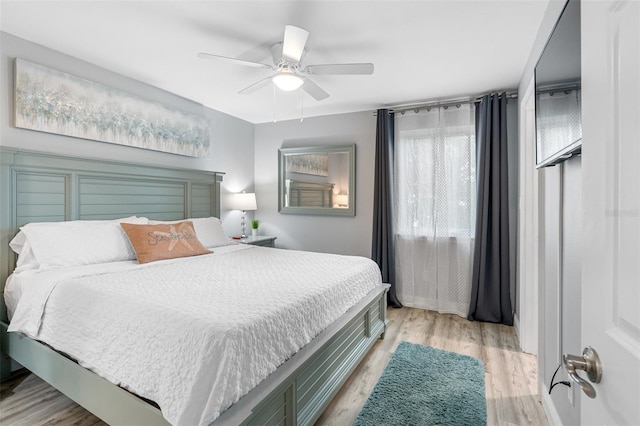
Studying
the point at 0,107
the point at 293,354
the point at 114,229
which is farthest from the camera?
the point at 114,229

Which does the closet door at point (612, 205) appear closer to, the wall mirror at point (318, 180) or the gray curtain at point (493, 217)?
the gray curtain at point (493, 217)

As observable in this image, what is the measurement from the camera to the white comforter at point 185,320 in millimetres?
1328

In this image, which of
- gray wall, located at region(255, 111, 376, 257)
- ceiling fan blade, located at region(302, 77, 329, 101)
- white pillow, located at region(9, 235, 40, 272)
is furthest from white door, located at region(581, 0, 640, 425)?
gray wall, located at region(255, 111, 376, 257)

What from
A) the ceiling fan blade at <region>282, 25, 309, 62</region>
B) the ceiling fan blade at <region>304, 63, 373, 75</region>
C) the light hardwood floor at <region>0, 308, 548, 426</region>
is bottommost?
the light hardwood floor at <region>0, 308, 548, 426</region>

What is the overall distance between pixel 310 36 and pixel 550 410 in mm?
2895

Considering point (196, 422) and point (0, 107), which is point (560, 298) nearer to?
point (196, 422)

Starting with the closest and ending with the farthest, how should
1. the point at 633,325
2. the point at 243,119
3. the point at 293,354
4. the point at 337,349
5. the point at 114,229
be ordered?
the point at 633,325 → the point at 293,354 → the point at 337,349 → the point at 114,229 → the point at 243,119

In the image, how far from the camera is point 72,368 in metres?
1.80

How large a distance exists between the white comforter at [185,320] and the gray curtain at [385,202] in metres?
1.52

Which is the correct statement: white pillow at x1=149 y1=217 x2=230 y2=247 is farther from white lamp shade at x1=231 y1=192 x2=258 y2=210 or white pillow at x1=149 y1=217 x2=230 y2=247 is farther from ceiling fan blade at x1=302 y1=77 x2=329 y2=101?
ceiling fan blade at x1=302 y1=77 x2=329 y2=101

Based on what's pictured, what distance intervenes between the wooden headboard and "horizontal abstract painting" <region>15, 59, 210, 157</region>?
10.1 inches

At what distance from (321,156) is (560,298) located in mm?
3317

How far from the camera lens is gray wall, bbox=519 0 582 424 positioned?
1.52 meters

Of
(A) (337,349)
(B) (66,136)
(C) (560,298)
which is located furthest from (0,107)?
(C) (560,298)
